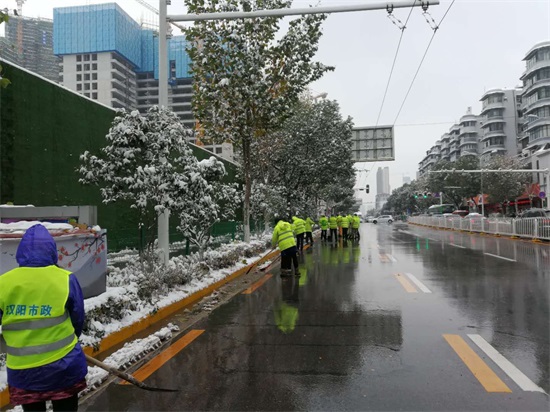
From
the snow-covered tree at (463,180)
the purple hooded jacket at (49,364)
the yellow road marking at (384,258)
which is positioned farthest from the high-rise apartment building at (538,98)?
the purple hooded jacket at (49,364)

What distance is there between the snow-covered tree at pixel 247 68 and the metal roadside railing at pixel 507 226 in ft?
45.5

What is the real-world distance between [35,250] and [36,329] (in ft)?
1.51

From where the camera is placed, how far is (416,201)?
106250mm

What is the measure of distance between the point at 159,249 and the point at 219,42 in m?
8.26

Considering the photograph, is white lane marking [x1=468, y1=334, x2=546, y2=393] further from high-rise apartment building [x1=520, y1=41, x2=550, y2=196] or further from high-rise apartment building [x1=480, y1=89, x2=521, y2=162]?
high-rise apartment building [x1=480, y1=89, x2=521, y2=162]

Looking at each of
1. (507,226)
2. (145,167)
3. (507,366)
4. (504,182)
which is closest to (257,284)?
(145,167)

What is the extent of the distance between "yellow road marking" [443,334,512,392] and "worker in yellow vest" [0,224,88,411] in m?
3.63

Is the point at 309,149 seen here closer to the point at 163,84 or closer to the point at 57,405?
the point at 163,84

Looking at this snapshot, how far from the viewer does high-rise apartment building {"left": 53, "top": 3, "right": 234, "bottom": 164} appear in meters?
98.3

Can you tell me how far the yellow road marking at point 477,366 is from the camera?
4.19 meters

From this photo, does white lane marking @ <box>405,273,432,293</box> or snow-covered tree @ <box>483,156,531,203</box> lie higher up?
snow-covered tree @ <box>483,156,531,203</box>

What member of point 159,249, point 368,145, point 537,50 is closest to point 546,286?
point 159,249

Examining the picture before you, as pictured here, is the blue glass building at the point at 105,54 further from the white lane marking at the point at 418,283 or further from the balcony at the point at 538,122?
the white lane marking at the point at 418,283

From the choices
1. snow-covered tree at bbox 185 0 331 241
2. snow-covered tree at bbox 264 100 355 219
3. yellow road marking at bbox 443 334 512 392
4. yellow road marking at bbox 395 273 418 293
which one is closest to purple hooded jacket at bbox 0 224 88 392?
yellow road marking at bbox 443 334 512 392
